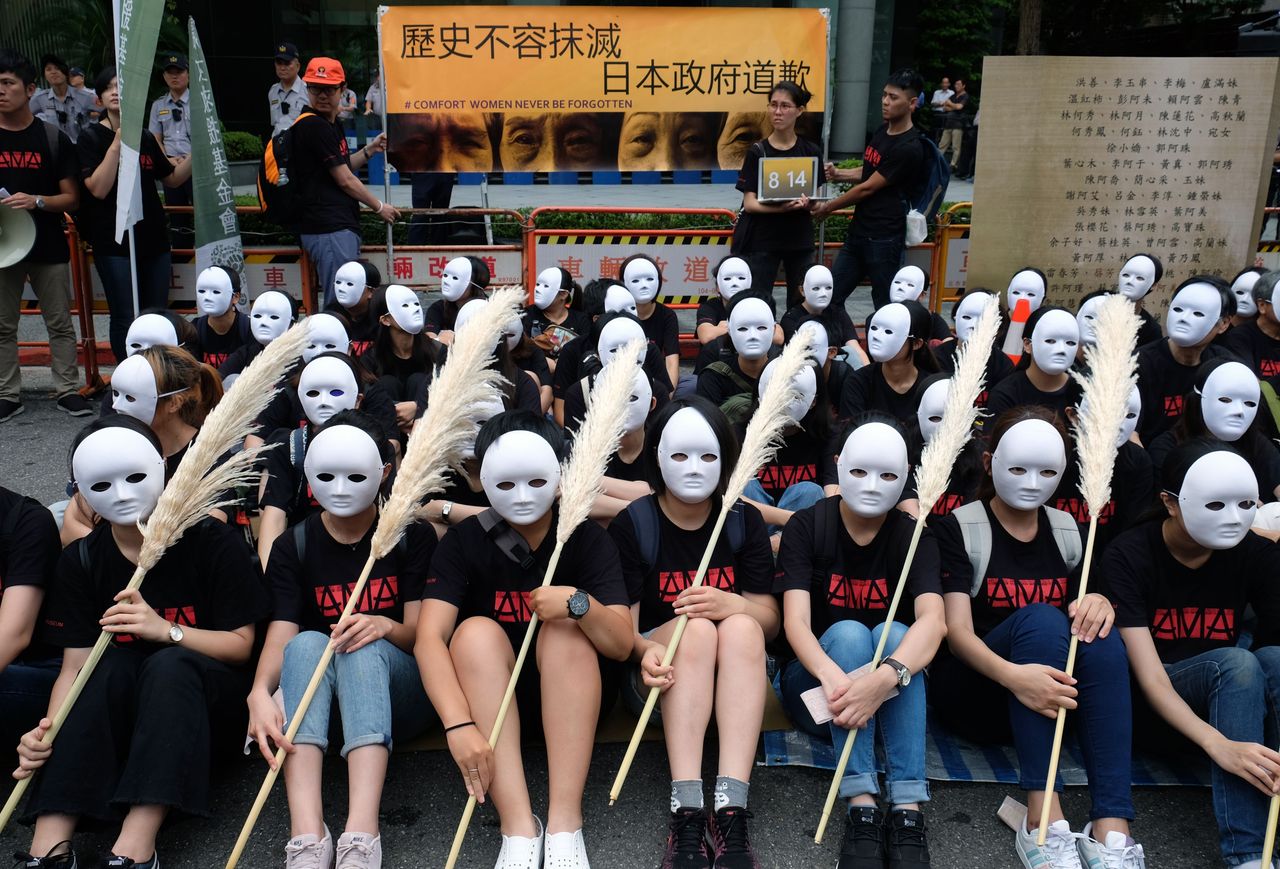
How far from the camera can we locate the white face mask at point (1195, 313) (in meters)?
5.73

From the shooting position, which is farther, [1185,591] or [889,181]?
[889,181]

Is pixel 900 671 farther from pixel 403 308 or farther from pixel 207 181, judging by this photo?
pixel 207 181

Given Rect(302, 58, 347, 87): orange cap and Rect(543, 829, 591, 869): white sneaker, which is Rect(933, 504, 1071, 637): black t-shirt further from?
Rect(302, 58, 347, 87): orange cap

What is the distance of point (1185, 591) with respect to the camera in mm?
3672

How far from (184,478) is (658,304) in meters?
4.64

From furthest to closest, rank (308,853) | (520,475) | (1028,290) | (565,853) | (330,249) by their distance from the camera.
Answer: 1. (330,249)
2. (1028,290)
3. (520,475)
4. (565,853)
5. (308,853)

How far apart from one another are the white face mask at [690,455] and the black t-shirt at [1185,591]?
140 cm

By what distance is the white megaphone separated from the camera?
24.6 ft

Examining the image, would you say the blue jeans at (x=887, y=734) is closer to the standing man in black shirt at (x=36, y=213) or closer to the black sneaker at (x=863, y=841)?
the black sneaker at (x=863, y=841)

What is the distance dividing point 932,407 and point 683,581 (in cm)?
161

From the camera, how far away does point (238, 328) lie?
684 cm

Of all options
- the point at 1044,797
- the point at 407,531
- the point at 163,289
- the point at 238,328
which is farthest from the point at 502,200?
the point at 1044,797

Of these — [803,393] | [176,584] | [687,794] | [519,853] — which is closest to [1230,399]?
[803,393]

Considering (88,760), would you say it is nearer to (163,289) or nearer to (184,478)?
(184,478)
